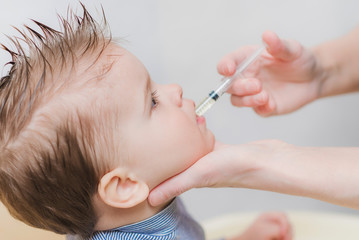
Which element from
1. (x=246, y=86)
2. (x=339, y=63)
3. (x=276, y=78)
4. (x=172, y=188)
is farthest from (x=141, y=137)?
(x=339, y=63)

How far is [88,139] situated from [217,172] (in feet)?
0.78

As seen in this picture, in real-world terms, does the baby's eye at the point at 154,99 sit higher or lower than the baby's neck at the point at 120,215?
higher

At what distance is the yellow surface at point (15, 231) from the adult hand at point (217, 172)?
344mm

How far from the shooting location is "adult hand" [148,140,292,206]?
2.63 feet

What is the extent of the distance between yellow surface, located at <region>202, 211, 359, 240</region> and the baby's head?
655 millimetres

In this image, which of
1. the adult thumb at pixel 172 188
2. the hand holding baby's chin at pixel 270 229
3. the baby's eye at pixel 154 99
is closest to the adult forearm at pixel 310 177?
the adult thumb at pixel 172 188

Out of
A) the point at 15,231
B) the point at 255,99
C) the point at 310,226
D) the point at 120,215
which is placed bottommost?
the point at 310,226

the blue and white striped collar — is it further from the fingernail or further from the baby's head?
the fingernail

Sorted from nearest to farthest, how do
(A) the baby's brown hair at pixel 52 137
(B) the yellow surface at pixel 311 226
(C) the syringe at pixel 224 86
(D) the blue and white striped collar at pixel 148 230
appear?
(A) the baby's brown hair at pixel 52 137
(D) the blue and white striped collar at pixel 148 230
(C) the syringe at pixel 224 86
(B) the yellow surface at pixel 311 226

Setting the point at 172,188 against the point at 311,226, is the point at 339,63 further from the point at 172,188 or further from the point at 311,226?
the point at 172,188

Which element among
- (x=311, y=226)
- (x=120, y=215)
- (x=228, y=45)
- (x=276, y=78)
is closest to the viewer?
(x=120, y=215)

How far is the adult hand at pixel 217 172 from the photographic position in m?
0.80

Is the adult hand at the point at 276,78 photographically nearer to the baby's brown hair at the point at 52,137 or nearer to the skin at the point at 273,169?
the skin at the point at 273,169

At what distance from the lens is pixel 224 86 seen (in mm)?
1027
